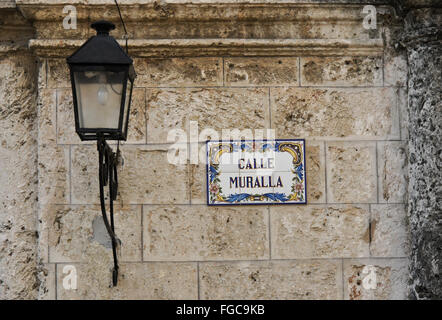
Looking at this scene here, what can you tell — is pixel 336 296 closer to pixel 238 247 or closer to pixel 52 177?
pixel 238 247

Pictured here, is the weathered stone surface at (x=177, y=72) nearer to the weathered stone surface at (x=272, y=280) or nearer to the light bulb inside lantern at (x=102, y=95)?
the light bulb inside lantern at (x=102, y=95)

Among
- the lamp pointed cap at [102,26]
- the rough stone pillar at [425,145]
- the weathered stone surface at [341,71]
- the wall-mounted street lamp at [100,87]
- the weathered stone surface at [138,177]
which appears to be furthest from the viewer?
the weathered stone surface at [341,71]

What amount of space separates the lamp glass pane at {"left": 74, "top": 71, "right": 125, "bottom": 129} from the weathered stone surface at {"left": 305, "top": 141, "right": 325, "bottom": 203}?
1205 mm

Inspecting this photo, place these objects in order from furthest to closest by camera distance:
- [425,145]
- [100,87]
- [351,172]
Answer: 1. [351,172]
2. [425,145]
3. [100,87]

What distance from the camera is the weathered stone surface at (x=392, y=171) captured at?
3.38 metres

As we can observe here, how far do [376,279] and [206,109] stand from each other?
1.41 meters

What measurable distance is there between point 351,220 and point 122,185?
4.44ft

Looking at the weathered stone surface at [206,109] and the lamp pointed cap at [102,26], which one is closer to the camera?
the lamp pointed cap at [102,26]

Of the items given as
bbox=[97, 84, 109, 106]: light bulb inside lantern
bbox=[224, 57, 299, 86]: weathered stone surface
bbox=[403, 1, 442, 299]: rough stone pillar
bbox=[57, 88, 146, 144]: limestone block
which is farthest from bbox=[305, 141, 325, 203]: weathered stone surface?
bbox=[97, 84, 109, 106]: light bulb inside lantern

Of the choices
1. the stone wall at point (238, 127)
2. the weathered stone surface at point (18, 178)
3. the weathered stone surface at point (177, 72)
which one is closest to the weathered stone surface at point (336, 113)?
the stone wall at point (238, 127)

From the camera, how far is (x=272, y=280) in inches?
131

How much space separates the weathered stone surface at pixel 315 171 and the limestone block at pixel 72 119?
980 mm

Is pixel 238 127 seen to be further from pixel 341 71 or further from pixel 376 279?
pixel 376 279

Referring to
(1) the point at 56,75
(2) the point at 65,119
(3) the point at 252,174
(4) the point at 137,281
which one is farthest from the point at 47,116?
(3) the point at 252,174
